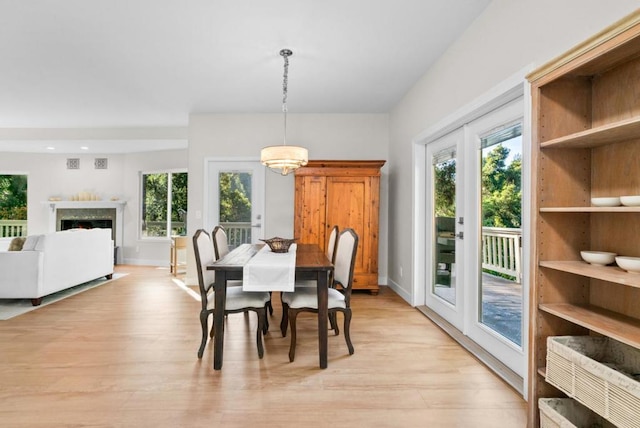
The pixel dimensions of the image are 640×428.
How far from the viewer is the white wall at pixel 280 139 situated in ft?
17.0

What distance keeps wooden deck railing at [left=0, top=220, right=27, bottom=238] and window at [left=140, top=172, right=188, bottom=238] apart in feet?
9.96

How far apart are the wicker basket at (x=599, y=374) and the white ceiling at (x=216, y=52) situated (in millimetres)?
2316

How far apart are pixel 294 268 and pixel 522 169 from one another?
1.72m

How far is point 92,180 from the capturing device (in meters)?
7.54

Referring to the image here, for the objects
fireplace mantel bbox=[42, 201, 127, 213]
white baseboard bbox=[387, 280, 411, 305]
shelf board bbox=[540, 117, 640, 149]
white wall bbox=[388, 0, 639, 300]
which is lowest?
white baseboard bbox=[387, 280, 411, 305]

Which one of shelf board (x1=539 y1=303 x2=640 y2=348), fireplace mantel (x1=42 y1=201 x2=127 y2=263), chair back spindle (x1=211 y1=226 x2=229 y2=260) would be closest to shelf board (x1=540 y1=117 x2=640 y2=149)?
shelf board (x1=539 y1=303 x2=640 y2=348)

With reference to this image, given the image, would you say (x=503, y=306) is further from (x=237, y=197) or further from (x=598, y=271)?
(x=237, y=197)

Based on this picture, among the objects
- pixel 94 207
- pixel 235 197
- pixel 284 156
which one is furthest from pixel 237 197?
pixel 94 207

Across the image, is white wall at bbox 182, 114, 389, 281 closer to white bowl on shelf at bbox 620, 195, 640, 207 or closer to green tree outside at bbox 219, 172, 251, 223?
green tree outside at bbox 219, 172, 251, 223

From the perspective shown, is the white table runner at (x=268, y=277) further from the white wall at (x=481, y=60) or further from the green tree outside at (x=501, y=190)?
the white wall at (x=481, y=60)

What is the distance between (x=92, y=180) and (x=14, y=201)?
2.06 m

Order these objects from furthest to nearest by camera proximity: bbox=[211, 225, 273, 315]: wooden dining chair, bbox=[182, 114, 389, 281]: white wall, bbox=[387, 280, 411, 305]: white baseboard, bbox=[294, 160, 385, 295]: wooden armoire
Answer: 1. bbox=[182, 114, 389, 281]: white wall
2. bbox=[294, 160, 385, 295]: wooden armoire
3. bbox=[387, 280, 411, 305]: white baseboard
4. bbox=[211, 225, 273, 315]: wooden dining chair

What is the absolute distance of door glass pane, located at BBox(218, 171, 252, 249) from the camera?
206 inches

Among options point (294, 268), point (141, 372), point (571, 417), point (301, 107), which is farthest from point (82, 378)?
point (301, 107)
